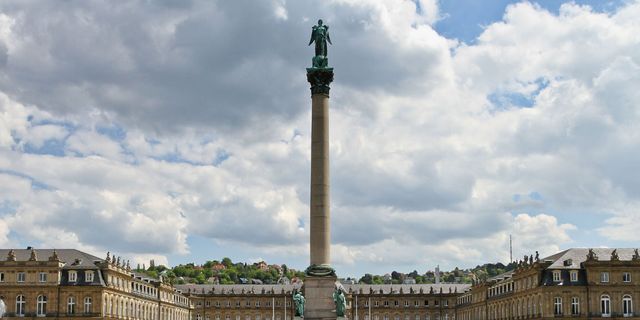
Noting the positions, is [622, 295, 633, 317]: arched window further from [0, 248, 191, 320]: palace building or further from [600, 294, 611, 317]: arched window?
[0, 248, 191, 320]: palace building

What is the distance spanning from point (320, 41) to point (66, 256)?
79.5 metres

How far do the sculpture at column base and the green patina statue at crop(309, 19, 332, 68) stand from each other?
18102 millimetres

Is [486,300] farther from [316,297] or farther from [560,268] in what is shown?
[316,297]

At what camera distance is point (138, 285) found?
15800 cm

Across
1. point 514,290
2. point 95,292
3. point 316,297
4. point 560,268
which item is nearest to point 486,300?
point 514,290

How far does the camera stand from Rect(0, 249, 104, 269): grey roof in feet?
440

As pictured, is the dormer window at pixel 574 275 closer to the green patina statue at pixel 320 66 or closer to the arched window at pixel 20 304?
the green patina statue at pixel 320 66

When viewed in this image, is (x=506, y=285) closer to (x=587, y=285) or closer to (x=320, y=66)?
(x=587, y=285)

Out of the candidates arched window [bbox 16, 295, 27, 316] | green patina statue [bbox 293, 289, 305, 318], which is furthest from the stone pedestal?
arched window [bbox 16, 295, 27, 316]

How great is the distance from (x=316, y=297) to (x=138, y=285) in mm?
95795

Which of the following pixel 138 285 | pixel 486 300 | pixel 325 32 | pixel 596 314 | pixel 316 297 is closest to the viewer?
pixel 316 297

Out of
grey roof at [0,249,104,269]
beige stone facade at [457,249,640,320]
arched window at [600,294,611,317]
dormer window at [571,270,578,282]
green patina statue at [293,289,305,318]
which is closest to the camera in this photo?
green patina statue at [293,289,305,318]

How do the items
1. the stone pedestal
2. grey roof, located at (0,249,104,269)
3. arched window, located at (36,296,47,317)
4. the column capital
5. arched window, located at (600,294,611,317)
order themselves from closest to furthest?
1. the stone pedestal
2. the column capital
3. arched window, located at (600,294,611,317)
4. arched window, located at (36,296,47,317)
5. grey roof, located at (0,249,104,269)

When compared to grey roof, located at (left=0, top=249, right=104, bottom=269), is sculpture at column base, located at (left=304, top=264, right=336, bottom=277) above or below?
below
